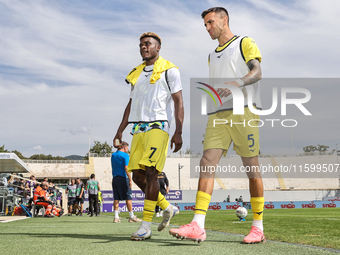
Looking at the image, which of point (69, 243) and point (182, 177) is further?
point (182, 177)

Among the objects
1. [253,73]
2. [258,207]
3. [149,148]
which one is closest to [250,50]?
[253,73]

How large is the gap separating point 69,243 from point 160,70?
2.23 m

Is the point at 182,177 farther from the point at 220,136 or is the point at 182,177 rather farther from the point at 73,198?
the point at 220,136

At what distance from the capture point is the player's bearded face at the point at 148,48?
14.9ft

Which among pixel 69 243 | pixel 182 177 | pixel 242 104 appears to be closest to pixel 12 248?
pixel 69 243

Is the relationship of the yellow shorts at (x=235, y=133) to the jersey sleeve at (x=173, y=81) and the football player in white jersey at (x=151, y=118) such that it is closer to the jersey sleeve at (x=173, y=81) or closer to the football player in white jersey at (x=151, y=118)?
the football player in white jersey at (x=151, y=118)

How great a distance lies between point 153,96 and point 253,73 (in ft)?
4.05

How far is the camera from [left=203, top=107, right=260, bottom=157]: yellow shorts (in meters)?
3.82

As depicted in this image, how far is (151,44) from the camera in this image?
4562mm

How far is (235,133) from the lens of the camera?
12.7ft

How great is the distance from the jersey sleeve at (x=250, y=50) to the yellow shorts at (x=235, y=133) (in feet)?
1.88

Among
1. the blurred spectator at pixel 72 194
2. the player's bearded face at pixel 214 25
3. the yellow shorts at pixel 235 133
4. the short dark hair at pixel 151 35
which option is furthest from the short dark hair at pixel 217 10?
the blurred spectator at pixel 72 194

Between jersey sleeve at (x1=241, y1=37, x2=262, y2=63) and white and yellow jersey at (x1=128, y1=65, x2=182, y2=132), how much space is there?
937 mm

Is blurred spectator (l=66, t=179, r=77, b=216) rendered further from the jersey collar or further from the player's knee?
the jersey collar
